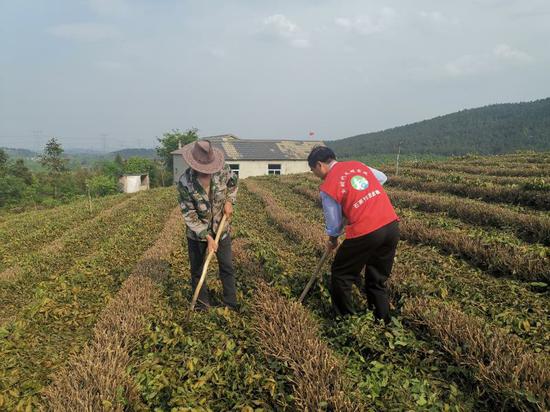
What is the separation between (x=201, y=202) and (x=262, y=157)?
107ft

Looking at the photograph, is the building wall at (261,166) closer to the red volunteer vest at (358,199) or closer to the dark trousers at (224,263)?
the dark trousers at (224,263)

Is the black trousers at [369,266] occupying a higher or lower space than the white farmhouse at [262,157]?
lower

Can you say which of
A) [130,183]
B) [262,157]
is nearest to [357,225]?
[262,157]

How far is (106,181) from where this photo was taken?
35750 mm

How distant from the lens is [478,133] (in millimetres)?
72812

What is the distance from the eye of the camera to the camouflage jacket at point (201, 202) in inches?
173

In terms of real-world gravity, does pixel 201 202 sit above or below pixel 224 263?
above

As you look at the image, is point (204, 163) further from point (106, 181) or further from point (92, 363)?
point (106, 181)

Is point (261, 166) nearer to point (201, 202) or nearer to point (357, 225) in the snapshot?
point (201, 202)

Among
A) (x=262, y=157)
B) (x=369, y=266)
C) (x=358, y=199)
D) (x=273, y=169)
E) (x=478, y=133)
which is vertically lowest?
(x=369, y=266)

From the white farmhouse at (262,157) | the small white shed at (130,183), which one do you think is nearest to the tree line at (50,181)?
the small white shed at (130,183)

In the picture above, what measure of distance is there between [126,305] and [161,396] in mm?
1671

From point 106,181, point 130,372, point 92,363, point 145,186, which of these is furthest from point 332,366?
point 145,186

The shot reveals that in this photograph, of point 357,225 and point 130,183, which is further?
point 130,183
